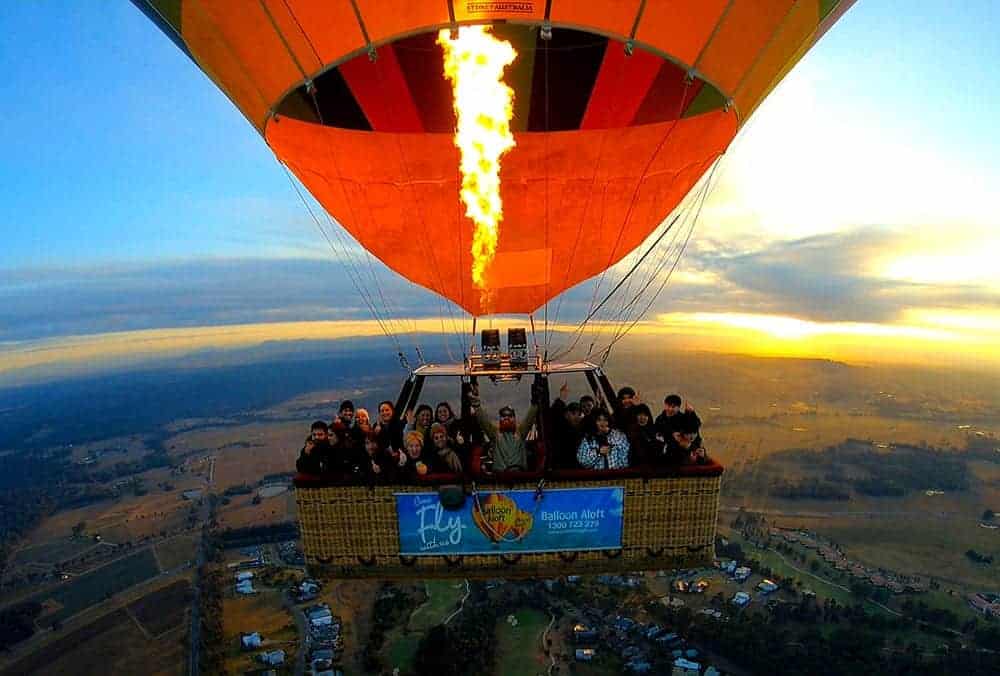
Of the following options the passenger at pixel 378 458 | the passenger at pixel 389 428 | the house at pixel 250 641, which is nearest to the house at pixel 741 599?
the house at pixel 250 641

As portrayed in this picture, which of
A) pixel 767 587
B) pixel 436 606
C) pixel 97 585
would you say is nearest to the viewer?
pixel 436 606

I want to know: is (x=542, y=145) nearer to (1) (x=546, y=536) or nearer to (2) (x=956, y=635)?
(1) (x=546, y=536)

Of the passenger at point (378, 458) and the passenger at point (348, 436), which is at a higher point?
the passenger at point (348, 436)

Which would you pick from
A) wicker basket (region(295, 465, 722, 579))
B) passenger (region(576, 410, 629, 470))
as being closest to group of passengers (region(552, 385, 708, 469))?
passenger (region(576, 410, 629, 470))

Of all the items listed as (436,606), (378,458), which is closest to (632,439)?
(378,458)

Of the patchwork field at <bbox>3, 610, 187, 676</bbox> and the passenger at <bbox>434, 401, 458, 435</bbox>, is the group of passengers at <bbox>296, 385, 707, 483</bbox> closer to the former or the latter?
the passenger at <bbox>434, 401, 458, 435</bbox>

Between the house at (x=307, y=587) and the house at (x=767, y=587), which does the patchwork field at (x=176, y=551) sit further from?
the house at (x=767, y=587)

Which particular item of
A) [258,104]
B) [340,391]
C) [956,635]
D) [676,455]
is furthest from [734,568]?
[340,391]

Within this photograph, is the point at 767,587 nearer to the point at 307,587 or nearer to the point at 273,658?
the point at 307,587
